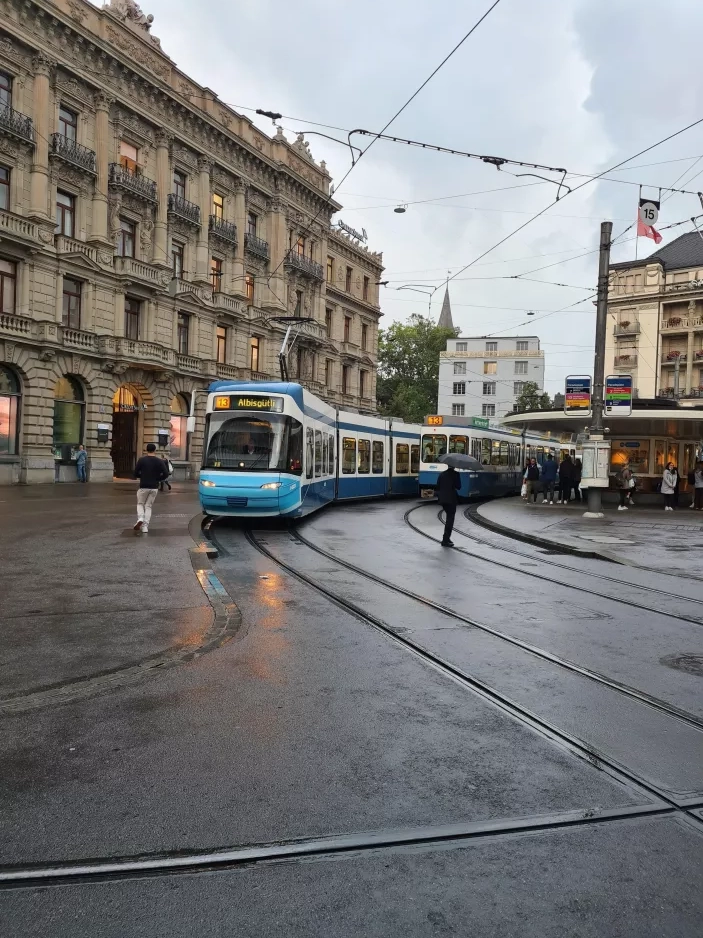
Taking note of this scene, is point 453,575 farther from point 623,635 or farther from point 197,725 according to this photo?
point 197,725

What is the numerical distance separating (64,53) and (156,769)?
114 ft

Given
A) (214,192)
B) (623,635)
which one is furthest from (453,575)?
(214,192)

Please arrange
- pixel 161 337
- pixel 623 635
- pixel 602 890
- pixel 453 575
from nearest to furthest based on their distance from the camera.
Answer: pixel 602 890 < pixel 623 635 < pixel 453 575 < pixel 161 337

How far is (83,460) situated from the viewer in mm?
31859

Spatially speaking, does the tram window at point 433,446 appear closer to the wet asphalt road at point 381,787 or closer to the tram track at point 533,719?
the tram track at point 533,719

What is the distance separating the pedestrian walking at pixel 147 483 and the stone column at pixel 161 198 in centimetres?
2456

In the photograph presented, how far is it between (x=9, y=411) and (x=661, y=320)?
159 feet

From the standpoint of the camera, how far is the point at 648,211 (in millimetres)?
17969

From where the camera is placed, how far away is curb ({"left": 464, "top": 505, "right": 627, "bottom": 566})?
13.1 meters

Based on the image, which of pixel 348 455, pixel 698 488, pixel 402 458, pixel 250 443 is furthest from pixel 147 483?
pixel 698 488

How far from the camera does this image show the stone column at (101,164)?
3275 centimetres

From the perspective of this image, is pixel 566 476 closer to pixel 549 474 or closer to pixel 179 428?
pixel 549 474

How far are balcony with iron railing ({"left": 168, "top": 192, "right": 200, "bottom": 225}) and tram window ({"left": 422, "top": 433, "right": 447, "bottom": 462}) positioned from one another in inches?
739

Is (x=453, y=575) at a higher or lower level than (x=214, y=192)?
lower
